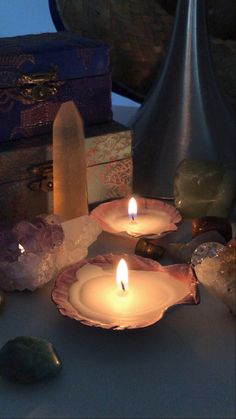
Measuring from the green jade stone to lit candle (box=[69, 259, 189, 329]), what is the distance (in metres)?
0.19

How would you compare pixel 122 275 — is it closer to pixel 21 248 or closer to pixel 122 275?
pixel 122 275

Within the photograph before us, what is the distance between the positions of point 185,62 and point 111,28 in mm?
211

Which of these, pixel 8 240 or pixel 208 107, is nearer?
pixel 8 240

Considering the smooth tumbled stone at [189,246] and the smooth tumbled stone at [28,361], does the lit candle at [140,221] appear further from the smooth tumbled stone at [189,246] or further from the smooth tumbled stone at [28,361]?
the smooth tumbled stone at [28,361]

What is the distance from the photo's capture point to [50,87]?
775mm

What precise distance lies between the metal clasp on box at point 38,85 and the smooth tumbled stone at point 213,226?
26cm

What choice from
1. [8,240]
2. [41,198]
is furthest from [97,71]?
[8,240]

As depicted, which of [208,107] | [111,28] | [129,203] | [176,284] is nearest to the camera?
[176,284]

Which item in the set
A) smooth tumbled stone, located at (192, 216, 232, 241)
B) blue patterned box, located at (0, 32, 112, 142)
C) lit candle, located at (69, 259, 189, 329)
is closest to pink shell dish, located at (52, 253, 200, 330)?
lit candle, located at (69, 259, 189, 329)

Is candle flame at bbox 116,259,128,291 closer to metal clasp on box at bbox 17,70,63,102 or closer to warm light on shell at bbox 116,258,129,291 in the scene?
warm light on shell at bbox 116,258,129,291

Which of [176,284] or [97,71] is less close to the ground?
[97,71]

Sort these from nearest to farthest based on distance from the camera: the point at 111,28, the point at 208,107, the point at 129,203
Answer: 1. the point at 129,203
2. the point at 208,107
3. the point at 111,28

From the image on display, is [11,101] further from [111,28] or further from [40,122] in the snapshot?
[111,28]

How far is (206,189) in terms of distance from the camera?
0.76 meters
